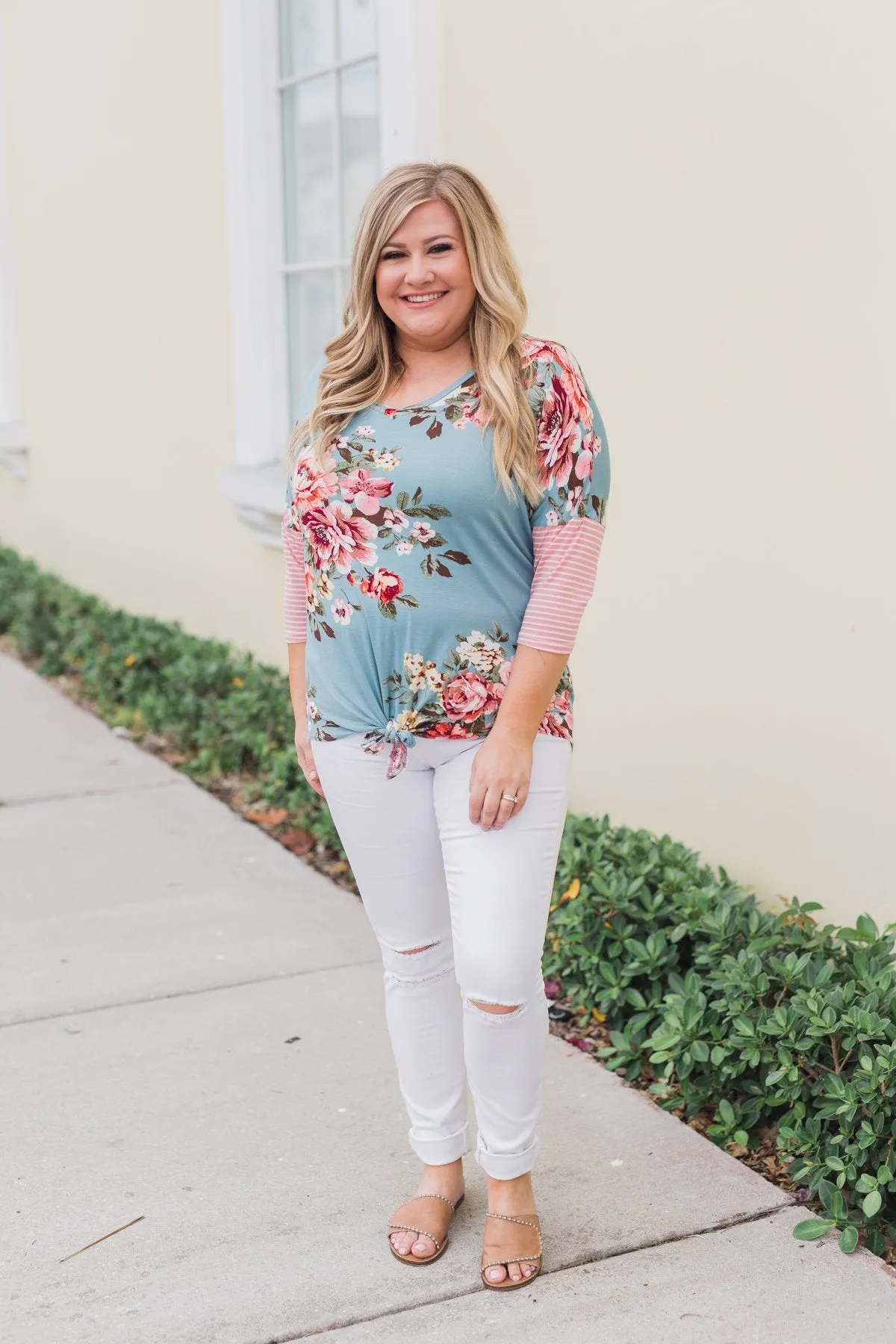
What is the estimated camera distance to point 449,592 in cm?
239

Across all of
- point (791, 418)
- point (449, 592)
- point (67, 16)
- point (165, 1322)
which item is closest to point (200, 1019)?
point (165, 1322)

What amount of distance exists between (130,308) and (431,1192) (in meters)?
5.16

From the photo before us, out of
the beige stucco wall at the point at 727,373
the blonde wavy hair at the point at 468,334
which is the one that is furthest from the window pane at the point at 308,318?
the blonde wavy hair at the point at 468,334

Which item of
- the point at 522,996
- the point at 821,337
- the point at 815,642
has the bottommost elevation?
the point at 522,996

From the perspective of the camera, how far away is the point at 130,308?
6.96 metres

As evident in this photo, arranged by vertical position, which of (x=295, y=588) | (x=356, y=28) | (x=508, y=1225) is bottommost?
(x=508, y=1225)

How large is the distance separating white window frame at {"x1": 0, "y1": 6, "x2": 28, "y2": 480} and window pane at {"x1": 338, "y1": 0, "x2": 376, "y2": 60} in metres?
3.82

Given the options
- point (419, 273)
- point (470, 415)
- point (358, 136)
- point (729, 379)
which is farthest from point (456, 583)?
point (358, 136)

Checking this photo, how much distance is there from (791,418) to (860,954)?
3.89ft

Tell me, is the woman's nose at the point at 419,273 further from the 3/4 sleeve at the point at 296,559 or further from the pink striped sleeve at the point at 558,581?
the pink striped sleeve at the point at 558,581

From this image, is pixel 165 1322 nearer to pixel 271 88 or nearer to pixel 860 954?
pixel 860 954

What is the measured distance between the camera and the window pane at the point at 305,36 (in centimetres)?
531

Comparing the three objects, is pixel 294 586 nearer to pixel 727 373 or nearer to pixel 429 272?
pixel 429 272

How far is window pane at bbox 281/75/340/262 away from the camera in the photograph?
5395mm
